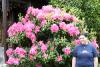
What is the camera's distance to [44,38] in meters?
11.0

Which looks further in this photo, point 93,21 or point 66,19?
point 93,21

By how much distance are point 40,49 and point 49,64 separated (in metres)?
0.55

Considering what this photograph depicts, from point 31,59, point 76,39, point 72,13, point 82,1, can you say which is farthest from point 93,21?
point 31,59

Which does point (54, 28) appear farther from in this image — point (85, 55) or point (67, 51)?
point (85, 55)

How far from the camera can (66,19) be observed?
35.8ft

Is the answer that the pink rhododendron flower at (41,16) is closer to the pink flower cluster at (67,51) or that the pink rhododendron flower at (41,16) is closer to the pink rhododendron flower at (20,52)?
the pink rhododendron flower at (20,52)

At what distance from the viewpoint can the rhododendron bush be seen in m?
10.4

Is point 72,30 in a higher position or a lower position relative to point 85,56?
higher

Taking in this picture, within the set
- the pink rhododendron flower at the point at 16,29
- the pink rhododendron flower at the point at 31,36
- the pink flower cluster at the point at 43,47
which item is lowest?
the pink flower cluster at the point at 43,47

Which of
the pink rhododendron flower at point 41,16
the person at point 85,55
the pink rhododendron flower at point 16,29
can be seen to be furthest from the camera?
the pink rhododendron flower at point 16,29

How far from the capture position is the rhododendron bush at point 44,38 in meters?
10.4

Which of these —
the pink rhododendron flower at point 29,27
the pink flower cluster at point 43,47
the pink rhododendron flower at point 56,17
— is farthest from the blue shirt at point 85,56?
the pink rhododendron flower at point 29,27

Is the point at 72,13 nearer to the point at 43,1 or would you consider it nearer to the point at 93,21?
the point at 93,21

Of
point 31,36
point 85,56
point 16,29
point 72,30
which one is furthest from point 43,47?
point 85,56
